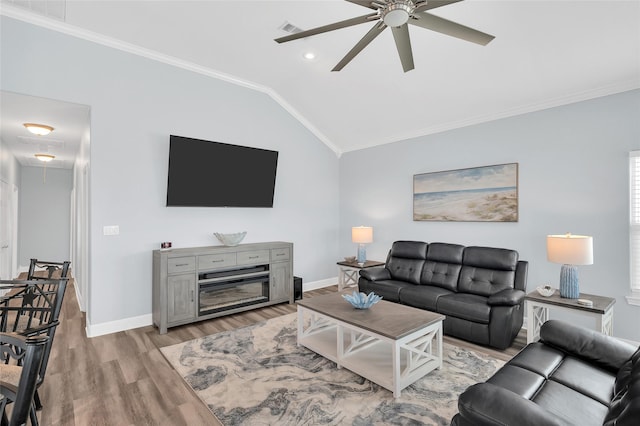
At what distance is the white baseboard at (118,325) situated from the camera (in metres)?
3.64

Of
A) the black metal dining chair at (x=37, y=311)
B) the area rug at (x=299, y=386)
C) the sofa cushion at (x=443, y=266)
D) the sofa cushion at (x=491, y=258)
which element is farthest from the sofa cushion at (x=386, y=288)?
the black metal dining chair at (x=37, y=311)

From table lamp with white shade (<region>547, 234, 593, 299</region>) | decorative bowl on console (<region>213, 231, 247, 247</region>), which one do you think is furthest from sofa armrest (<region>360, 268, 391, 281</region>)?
table lamp with white shade (<region>547, 234, 593, 299</region>)

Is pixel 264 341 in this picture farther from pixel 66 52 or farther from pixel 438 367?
pixel 66 52

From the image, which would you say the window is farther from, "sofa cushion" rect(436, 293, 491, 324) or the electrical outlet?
the electrical outlet

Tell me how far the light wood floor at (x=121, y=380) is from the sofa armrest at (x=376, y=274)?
126 centimetres

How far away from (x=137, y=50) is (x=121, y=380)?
3697mm

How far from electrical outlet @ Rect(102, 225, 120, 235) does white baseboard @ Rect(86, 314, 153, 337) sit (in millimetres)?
1049

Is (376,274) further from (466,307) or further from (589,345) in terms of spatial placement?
(589,345)

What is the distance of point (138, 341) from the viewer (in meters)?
3.48

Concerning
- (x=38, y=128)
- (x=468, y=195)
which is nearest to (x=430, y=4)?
(x=468, y=195)

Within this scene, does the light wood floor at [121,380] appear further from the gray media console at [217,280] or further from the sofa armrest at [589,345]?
the sofa armrest at [589,345]

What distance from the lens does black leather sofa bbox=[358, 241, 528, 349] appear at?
128 inches

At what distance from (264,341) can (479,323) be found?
7.47ft

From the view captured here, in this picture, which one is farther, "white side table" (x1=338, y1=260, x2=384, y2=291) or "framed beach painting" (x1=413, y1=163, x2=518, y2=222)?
"white side table" (x1=338, y1=260, x2=384, y2=291)
